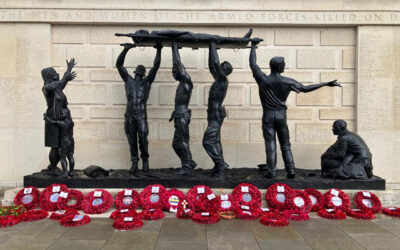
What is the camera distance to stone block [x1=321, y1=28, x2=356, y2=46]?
839 centimetres

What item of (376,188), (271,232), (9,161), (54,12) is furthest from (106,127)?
(376,188)

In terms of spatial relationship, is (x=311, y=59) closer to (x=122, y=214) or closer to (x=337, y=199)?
(x=337, y=199)

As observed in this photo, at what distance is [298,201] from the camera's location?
222 inches

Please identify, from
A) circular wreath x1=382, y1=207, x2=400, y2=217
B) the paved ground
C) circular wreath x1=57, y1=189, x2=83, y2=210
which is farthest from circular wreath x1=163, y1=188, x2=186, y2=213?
circular wreath x1=382, y1=207, x2=400, y2=217

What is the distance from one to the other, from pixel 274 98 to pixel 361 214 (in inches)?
103

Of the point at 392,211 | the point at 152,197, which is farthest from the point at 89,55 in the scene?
the point at 392,211

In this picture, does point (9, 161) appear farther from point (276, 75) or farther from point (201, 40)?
point (276, 75)

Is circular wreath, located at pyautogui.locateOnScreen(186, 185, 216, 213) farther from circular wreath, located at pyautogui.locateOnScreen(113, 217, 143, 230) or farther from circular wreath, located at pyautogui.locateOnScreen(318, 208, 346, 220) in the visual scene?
circular wreath, located at pyautogui.locateOnScreen(318, 208, 346, 220)

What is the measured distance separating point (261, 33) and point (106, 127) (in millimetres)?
5046

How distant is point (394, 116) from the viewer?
26.8 feet

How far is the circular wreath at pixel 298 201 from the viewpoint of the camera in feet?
18.2

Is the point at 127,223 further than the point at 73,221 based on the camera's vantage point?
No

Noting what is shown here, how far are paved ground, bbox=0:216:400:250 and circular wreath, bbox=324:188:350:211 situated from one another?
0.52 m

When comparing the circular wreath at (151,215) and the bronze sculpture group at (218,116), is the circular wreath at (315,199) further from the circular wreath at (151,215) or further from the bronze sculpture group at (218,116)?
the circular wreath at (151,215)
